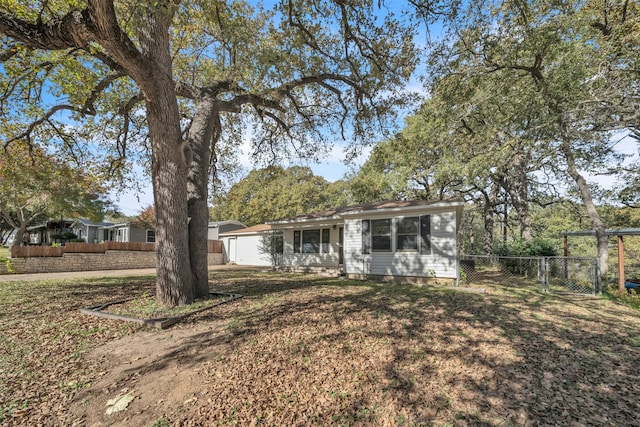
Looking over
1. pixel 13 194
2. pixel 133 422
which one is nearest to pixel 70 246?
pixel 13 194

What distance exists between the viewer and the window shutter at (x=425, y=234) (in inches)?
402

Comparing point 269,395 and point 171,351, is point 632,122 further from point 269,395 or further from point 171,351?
point 171,351

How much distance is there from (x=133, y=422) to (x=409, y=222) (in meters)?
9.65

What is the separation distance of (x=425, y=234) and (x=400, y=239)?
94 cm

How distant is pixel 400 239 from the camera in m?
10.8

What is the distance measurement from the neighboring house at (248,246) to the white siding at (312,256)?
3152mm

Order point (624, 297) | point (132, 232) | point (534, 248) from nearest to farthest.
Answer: point (624, 297) → point (534, 248) → point (132, 232)

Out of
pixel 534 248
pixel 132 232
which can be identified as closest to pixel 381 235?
pixel 534 248

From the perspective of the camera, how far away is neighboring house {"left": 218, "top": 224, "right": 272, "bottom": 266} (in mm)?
19625

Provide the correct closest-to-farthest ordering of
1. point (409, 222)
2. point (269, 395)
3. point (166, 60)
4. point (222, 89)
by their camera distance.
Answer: point (269, 395), point (166, 60), point (222, 89), point (409, 222)

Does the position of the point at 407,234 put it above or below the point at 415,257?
above

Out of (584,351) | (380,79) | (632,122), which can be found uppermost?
(380,79)

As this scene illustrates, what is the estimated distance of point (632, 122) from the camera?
9266 mm

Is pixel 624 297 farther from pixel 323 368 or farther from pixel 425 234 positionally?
pixel 323 368
